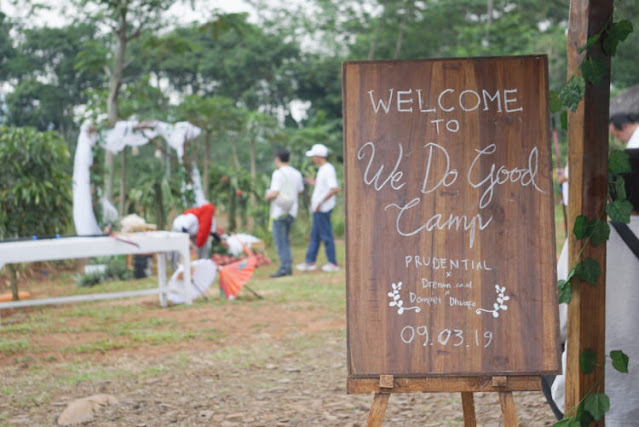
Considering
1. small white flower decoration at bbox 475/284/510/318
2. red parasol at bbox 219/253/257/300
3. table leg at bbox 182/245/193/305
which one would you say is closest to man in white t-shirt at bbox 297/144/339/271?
red parasol at bbox 219/253/257/300

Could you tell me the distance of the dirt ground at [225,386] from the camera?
4074 millimetres

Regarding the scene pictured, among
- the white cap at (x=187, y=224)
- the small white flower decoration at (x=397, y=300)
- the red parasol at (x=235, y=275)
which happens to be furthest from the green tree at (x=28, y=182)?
the small white flower decoration at (x=397, y=300)

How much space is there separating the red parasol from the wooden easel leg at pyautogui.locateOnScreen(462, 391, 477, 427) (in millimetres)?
4698

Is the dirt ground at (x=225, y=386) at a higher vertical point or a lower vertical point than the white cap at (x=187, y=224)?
lower

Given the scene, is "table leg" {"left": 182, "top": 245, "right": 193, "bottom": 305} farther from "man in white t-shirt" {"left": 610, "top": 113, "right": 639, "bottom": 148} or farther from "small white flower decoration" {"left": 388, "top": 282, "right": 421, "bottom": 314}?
"small white flower decoration" {"left": 388, "top": 282, "right": 421, "bottom": 314}

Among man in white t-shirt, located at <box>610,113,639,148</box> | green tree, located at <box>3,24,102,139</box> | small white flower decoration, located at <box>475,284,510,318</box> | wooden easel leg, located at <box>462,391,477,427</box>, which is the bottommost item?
wooden easel leg, located at <box>462,391,477,427</box>

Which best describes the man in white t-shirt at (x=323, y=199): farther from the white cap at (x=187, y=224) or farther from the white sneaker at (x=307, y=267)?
the white cap at (x=187, y=224)

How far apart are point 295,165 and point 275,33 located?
11546 millimetres

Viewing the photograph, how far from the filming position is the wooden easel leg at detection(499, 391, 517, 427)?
2.56m

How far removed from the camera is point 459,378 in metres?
2.59

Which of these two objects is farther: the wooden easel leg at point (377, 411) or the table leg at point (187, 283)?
the table leg at point (187, 283)

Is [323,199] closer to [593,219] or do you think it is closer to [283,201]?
[283,201]

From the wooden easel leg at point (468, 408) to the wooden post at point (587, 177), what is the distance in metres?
0.47

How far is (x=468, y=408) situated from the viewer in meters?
3.07
